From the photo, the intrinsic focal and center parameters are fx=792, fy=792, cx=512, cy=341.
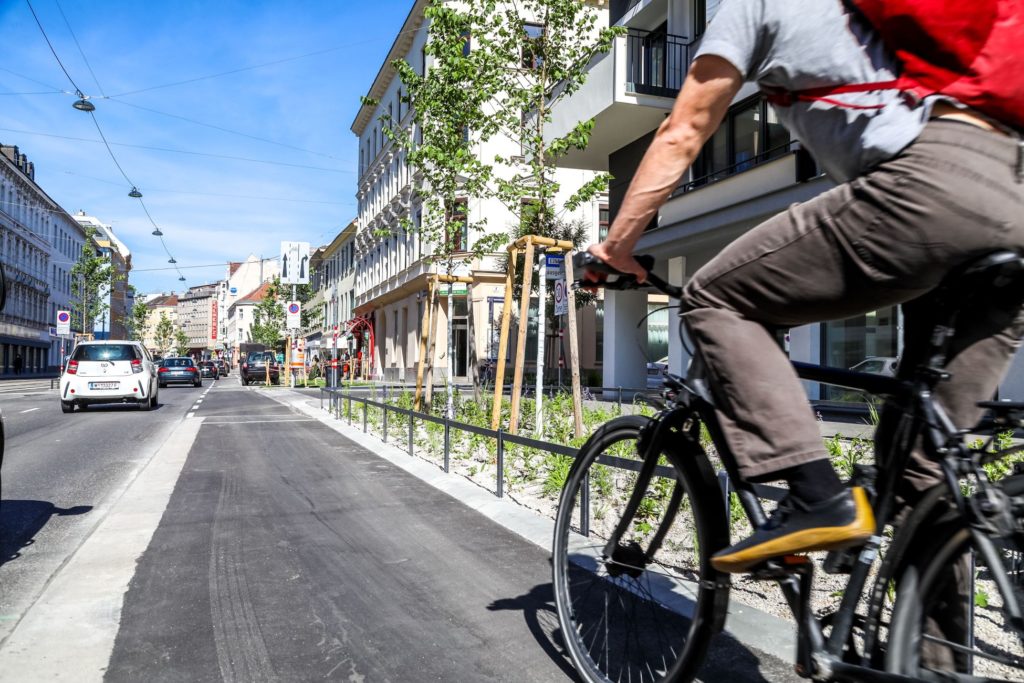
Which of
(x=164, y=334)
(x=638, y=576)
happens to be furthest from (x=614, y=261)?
(x=164, y=334)

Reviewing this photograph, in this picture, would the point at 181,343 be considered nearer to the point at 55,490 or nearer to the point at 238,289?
the point at 238,289

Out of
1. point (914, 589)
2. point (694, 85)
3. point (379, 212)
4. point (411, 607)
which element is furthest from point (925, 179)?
point (379, 212)

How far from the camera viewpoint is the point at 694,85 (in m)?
1.78

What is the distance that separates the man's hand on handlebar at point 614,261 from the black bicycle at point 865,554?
34 mm

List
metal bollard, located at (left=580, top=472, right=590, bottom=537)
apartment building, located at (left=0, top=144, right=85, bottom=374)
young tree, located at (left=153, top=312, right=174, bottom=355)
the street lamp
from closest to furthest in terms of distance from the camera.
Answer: metal bollard, located at (left=580, top=472, right=590, bottom=537) < the street lamp < apartment building, located at (left=0, top=144, right=85, bottom=374) < young tree, located at (left=153, top=312, right=174, bottom=355)

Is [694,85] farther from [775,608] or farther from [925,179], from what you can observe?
[775,608]

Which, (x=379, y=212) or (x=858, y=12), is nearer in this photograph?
(x=858, y=12)

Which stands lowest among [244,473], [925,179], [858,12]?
[244,473]

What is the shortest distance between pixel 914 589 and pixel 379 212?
46877 mm

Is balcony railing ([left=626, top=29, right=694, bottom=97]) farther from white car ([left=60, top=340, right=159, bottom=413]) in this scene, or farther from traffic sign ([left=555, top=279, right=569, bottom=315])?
white car ([left=60, top=340, right=159, bottom=413])

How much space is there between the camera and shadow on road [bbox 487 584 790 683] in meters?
2.50

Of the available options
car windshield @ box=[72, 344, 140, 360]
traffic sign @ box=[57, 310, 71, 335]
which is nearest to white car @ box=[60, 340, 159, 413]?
car windshield @ box=[72, 344, 140, 360]

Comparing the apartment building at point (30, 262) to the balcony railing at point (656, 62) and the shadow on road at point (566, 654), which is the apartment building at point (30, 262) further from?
the shadow on road at point (566, 654)

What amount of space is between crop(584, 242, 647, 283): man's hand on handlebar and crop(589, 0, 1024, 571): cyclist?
15 centimetres
